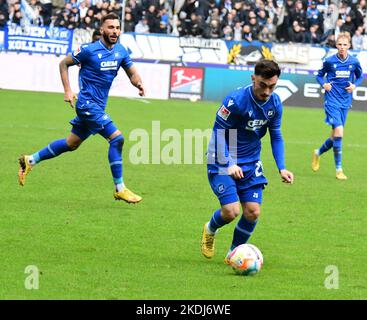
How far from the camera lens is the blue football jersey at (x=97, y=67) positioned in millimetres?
12344

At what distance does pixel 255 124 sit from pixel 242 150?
283 millimetres

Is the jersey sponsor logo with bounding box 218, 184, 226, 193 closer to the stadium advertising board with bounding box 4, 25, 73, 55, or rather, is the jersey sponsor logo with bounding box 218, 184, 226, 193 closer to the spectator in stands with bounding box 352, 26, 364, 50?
the spectator in stands with bounding box 352, 26, 364, 50

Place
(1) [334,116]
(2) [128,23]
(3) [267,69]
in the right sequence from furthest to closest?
(2) [128,23] → (1) [334,116] → (3) [267,69]

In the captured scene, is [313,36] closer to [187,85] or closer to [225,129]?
[187,85]

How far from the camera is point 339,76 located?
54.2 ft

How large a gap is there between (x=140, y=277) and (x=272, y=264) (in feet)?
4.83

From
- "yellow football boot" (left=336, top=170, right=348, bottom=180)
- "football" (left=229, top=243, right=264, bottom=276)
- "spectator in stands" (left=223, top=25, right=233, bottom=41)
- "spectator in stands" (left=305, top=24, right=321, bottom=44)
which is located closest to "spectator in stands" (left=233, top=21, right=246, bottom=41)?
"spectator in stands" (left=223, top=25, right=233, bottom=41)

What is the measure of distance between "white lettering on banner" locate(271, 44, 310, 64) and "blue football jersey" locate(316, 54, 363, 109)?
56.9ft

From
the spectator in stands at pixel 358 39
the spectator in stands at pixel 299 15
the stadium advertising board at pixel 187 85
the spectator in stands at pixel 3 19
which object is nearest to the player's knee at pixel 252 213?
the stadium advertising board at pixel 187 85

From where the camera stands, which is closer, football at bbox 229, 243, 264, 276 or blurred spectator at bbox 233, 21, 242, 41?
football at bbox 229, 243, 264, 276

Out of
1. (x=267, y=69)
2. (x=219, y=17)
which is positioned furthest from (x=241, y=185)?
(x=219, y=17)

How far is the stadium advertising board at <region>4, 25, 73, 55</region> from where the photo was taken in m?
34.7
